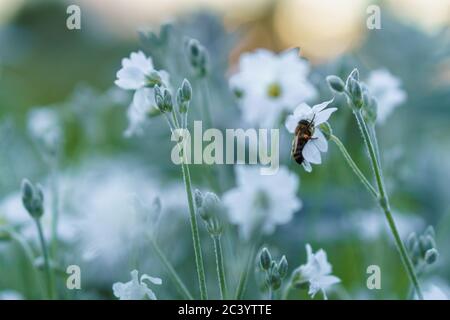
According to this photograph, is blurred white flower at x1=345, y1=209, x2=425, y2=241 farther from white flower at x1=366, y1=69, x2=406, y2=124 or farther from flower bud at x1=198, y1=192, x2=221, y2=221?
flower bud at x1=198, y1=192, x2=221, y2=221

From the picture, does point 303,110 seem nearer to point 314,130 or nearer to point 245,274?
point 314,130

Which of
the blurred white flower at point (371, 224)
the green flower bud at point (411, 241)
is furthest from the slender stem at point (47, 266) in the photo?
the blurred white flower at point (371, 224)

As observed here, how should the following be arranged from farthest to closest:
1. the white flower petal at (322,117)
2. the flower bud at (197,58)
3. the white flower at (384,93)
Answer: the white flower at (384,93) → the flower bud at (197,58) → the white flower petal at (322,117)

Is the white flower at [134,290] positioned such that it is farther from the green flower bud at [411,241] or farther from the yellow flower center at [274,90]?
the yellow flower center at [274,90]

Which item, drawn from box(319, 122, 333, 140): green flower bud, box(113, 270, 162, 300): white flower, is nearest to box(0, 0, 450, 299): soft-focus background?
box(113, 270, 162, 300): white flower

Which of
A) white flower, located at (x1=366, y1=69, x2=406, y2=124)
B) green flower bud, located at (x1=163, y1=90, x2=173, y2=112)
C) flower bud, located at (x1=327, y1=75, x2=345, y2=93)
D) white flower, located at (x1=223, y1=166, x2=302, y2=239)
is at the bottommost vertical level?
white flower, located at (x1=223, y1=166, x2=302, y2=239)
